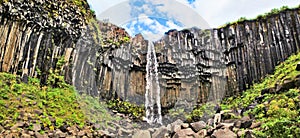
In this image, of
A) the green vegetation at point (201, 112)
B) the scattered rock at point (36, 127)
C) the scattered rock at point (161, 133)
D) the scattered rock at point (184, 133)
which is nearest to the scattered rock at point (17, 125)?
the scattered rock at point (36, 127)

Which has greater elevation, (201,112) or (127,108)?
(127,108)

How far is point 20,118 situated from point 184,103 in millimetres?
14779

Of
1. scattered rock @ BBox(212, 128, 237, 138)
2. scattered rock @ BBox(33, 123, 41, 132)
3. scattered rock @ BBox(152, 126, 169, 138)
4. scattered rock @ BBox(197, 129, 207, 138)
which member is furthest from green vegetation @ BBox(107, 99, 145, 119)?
scattered rock @ BBox(212, 128, 237, 138)

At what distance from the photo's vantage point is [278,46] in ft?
72.1

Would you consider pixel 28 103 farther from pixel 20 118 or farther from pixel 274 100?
pixel 274 100

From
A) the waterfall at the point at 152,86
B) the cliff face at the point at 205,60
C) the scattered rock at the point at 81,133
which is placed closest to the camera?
the scattered rock at the point at 81,133

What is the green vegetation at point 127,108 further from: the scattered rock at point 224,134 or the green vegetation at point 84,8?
the scattered rock at point 224,134

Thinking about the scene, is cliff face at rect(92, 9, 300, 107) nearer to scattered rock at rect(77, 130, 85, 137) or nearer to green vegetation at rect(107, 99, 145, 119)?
green vegetation at rect(107, 99, 145, 119)

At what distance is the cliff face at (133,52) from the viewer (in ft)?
56.2

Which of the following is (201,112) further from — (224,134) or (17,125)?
(17,125)

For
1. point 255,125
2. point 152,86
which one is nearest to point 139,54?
point 152,86

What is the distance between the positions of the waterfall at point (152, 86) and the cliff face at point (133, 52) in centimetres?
40

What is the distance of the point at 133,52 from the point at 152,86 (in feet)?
10.6

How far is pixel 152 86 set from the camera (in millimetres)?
24859
